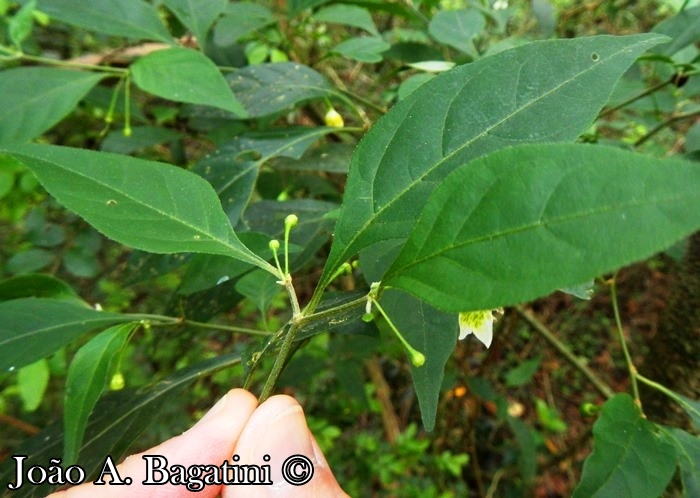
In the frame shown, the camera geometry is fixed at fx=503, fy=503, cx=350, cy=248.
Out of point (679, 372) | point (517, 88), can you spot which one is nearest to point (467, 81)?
point (517, 88)

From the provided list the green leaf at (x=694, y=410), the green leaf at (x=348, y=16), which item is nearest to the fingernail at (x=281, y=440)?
the green leaf at (x=694, y=410)

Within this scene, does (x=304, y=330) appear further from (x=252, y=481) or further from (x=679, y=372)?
(x=679, y=372)

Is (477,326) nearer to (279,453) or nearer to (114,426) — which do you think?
(279,453)

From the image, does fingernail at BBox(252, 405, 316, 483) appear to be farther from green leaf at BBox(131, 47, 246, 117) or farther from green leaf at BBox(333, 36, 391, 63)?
green leaf at BBox(333, 36, 391, 63)

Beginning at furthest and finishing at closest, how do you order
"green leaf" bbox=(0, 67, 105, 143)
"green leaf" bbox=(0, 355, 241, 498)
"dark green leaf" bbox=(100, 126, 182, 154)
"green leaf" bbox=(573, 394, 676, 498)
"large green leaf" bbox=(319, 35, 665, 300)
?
"dark green leaf" bbox=(100, 126, 182, 154) < "green leaf" bbox=(0, 67, 105, 143) < "green leaf" bbox=(0, 355, 241, 498) < "green leaf" bbox=(573, 394, 676, 498) < "large green leaf" bbox=(319, 35, 665, 300)

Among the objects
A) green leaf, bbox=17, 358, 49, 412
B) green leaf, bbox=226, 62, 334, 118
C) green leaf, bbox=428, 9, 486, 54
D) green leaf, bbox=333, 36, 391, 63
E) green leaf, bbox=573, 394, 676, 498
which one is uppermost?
green leaf, bbox=428, 9, 486, 54

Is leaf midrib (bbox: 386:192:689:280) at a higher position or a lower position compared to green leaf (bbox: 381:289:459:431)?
higher

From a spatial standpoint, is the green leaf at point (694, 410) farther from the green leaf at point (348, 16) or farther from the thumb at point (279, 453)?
the green leaf at point (348, 16)

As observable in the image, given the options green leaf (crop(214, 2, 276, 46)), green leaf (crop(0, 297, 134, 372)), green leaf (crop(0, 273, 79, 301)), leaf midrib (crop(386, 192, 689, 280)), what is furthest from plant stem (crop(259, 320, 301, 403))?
green leaf (crop(214, 2, 276, 46))
